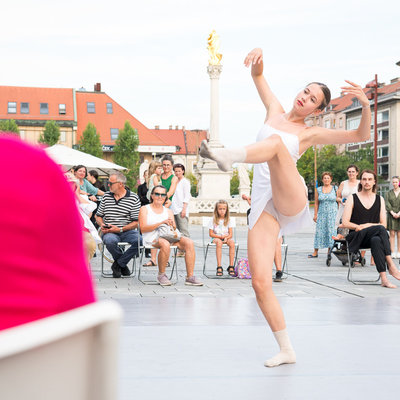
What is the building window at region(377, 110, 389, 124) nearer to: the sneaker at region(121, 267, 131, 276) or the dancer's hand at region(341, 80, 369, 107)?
the sneaker at region(121, 267, 131, 276)

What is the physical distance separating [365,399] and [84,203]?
7570 mm

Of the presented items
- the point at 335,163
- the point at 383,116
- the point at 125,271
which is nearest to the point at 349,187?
the point at 125,271

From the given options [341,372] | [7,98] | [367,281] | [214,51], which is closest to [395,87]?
[7,98]

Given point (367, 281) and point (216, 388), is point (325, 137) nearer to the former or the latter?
point (216, 388)

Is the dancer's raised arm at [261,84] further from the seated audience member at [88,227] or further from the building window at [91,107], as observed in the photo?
the building window at [91,107]

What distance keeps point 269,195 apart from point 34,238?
3.80 meters

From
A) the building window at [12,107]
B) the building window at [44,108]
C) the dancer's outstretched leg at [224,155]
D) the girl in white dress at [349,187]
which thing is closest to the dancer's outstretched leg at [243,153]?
the dancer's outstretched leg at [224,155]

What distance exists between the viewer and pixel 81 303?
103 cm

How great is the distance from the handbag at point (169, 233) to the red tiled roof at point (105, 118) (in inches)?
2891

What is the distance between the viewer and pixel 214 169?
34.7 metres

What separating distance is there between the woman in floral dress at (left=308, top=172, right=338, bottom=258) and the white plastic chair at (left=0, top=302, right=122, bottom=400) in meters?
12.7

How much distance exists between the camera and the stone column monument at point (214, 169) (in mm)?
33938

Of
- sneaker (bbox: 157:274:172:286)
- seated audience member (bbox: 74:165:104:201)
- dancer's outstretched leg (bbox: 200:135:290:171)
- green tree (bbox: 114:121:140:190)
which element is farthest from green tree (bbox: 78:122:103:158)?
dancer's outstretched leg (bbox: 200:135:290:171)

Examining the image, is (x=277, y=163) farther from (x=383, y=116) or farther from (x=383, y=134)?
(x=383, y=134)
